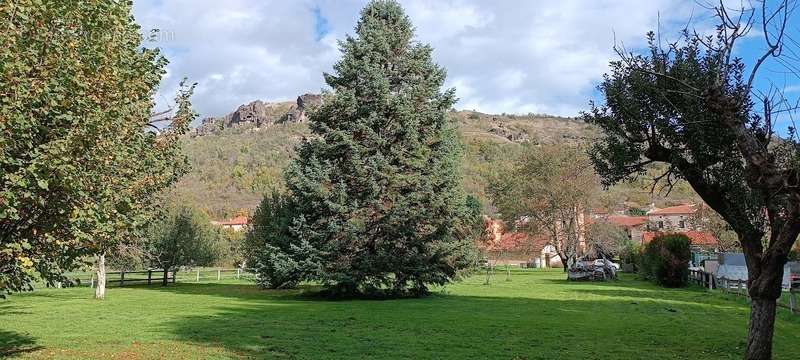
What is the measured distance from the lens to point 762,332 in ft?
34.0

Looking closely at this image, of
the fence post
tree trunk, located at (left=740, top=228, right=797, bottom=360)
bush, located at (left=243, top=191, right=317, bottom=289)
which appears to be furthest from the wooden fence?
bush, located at (left=243, top=191, right=317, bottom=289)

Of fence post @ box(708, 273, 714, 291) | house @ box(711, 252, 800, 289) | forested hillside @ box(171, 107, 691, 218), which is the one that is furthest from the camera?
forested hillside @ box(171, 107, 691, 218)

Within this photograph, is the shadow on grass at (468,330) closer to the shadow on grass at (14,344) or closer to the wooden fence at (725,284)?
the shadow on grass at (14,344)

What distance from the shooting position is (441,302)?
933 inches

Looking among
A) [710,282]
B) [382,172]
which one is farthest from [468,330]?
[710,282]

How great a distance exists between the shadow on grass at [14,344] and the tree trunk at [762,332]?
13.1 m

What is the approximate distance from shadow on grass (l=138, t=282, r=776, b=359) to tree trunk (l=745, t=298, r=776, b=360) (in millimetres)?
1242

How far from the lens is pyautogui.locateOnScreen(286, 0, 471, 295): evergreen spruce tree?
26234 millimetres

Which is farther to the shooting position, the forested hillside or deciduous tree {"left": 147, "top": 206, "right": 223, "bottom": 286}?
the forested hillside

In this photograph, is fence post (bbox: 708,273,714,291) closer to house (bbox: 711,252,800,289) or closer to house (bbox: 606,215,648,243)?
house (bbox: 711,252,800,289)

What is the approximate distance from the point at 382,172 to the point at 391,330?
493 inches

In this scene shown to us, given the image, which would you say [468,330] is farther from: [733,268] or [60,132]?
[733,268]

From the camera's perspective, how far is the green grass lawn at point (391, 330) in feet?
37.4

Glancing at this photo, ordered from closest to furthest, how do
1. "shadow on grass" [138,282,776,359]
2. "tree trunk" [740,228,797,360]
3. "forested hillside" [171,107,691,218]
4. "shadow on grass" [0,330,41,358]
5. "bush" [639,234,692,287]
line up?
"tree trunk" [740,228,797,360] < "shadow on grass" [0,330,41,358] < "shadow on grass" [138,282,776,359] < "bush" [639,234,692,287] < "forested hillside" [171,107,691,218]
